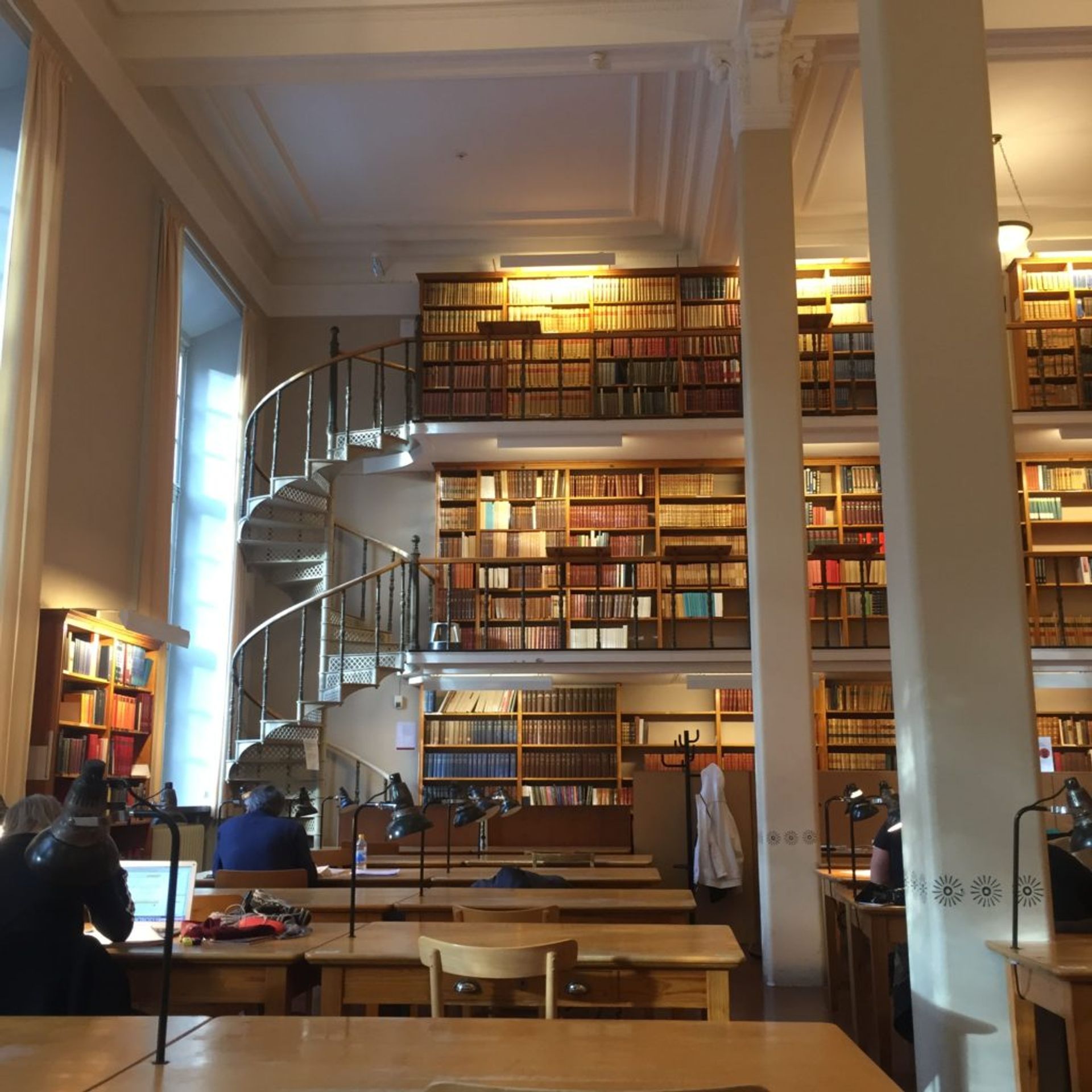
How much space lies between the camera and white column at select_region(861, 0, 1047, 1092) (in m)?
3.13

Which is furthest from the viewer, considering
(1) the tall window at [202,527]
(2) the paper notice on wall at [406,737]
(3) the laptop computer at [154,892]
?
(2) the paper notice on wall at [406,737]

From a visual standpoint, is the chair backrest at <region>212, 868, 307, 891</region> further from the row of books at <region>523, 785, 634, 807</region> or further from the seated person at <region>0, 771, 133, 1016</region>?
the row of books at <region>523, 785, 634, 807</region>

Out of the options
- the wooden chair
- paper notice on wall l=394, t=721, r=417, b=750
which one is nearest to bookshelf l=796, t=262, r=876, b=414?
paper notice on wall l=394, t=721, r=417, b=750

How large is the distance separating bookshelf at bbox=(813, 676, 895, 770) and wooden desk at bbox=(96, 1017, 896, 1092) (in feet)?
26.7

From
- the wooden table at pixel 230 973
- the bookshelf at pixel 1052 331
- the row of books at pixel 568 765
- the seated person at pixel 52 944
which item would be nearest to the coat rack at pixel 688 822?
the row of books at pixel 568 765

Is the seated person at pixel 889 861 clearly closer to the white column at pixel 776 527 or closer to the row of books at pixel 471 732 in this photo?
the white column at pixel 776 527

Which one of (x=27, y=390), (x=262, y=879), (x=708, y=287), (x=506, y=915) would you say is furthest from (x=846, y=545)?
(x=506, y=915)

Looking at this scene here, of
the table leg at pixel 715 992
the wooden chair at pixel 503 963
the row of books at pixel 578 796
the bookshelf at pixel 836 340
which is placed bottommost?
the table leg at pixel 715 992

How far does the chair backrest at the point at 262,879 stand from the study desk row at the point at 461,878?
11.0 inches

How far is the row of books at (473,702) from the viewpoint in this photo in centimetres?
1056

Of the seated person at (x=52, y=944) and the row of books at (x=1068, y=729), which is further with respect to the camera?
the row of books at (x=1068, y=729)

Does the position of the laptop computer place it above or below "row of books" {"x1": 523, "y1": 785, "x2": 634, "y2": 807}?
below

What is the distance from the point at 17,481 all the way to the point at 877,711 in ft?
23.6

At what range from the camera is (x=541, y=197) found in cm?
1099
